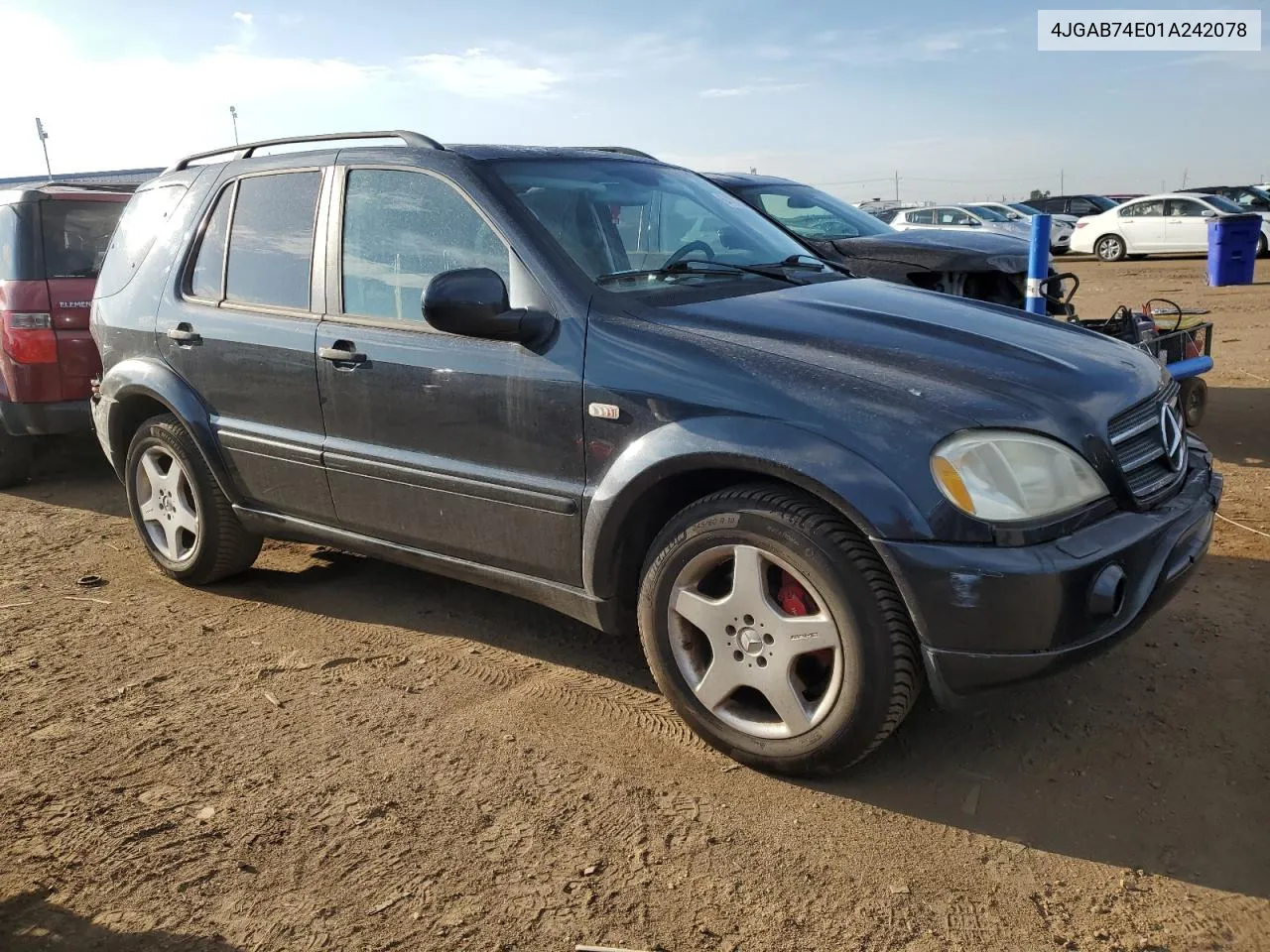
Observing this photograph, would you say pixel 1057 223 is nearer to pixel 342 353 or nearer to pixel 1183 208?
pixel 1183 208

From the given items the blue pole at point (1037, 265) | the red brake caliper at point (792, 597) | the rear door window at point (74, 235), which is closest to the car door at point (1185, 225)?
the blue pole at point (1037, 265)

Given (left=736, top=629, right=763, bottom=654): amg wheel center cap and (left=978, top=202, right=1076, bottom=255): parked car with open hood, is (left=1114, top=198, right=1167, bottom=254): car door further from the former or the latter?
(left=736, top=629, right=763, bottom=654): amg wheel center cap

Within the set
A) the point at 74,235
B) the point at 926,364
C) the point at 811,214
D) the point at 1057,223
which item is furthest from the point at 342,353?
the point at 1057,223

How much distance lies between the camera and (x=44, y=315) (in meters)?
6.21

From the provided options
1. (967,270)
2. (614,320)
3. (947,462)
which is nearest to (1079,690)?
(947,462)

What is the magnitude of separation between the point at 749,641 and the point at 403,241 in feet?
6.06

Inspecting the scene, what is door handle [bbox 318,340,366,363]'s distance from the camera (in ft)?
12.1

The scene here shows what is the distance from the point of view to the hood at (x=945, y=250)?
22.5 ft

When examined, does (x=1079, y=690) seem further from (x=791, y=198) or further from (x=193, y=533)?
(x=791, y=198)

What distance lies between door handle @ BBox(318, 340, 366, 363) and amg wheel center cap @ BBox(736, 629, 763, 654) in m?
1.66

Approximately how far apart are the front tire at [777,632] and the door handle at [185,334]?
7.59 feet

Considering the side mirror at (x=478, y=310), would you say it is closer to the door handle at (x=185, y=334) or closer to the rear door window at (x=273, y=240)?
the rear door window at (x=273, y=240)

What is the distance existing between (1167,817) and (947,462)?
3.58ft

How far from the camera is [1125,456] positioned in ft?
9.59
